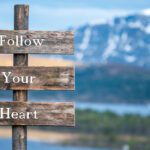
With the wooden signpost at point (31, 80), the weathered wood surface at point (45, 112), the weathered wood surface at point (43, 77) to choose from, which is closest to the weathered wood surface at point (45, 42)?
the wooden signpost at point (31, 80)

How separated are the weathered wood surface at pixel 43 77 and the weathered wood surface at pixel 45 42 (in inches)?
7.6

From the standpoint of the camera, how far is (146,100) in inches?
5295

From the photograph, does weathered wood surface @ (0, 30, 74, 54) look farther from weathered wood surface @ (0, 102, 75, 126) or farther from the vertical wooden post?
weathered wood surface @ (0, 102, 75, 126)

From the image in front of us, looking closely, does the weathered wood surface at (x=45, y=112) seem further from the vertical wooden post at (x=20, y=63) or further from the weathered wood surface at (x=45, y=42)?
the weathered wood surface at (x=45, y=42)

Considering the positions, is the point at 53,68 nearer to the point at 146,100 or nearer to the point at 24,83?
the point at 24,83

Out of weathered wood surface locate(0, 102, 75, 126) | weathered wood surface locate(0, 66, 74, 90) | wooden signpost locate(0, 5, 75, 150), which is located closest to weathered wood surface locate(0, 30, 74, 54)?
wooden signpost locate(0, 5, 75, 150)

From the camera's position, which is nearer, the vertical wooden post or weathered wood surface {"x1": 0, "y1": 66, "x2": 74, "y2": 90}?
weathered wood surface {"x1": 0, "y1": 66, "x2": 74, "y2": 90}

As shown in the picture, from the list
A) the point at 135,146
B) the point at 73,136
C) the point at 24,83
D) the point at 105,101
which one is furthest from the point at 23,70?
the point at 105,101

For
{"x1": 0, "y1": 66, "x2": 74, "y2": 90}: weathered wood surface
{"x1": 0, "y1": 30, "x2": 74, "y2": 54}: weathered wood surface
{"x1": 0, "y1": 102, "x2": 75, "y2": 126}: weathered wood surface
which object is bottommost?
{"x1": 0, "y1": 102, "x2": 75, "y2": 126}: weathered wood surface

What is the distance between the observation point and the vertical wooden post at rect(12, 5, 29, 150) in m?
10.8

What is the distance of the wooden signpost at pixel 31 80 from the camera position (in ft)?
35.2

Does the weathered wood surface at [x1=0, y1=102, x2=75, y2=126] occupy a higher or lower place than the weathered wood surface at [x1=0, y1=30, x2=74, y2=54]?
lower

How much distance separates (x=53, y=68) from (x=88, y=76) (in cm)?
14089

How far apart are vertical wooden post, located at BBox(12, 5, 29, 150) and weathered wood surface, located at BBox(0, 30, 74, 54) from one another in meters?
0.09
